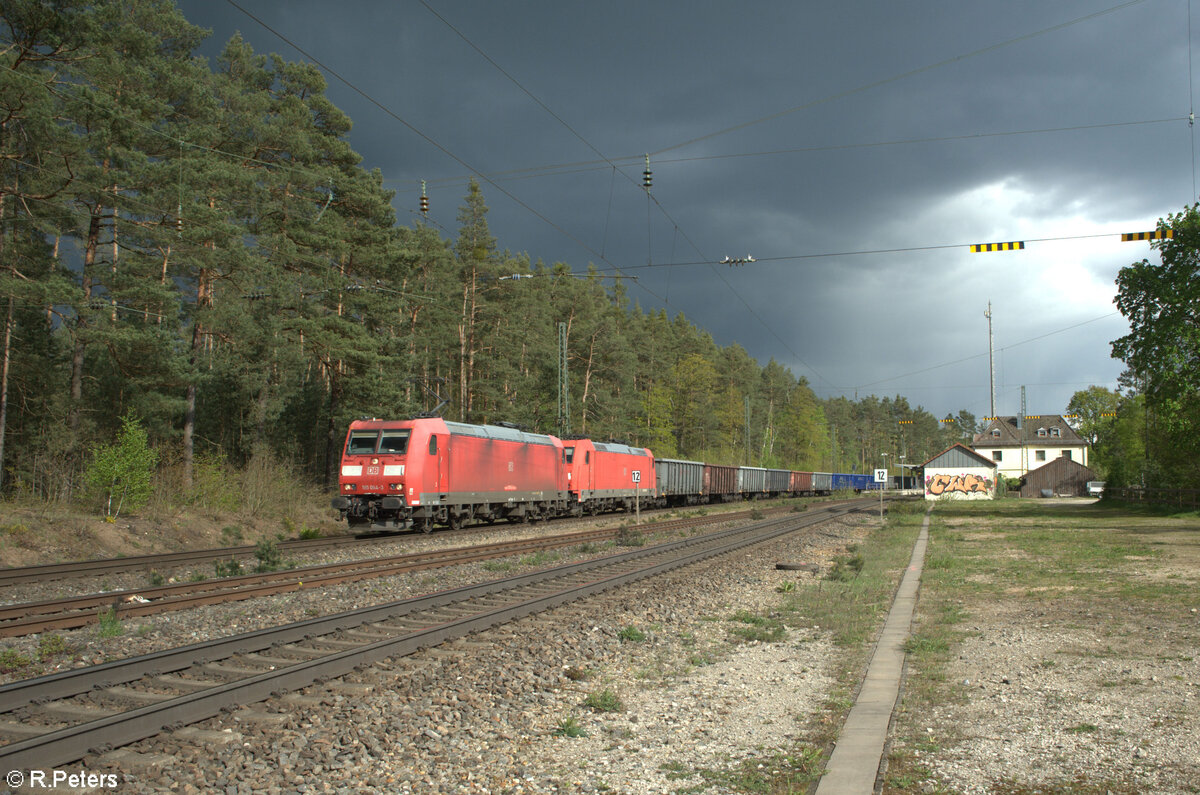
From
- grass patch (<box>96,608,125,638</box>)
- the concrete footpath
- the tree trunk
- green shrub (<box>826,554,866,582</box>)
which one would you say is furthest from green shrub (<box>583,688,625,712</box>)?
the tree trunk

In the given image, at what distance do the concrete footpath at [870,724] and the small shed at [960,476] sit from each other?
205 ft

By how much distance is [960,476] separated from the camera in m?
67.6

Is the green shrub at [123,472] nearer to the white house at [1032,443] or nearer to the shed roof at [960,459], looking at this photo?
the shed roof at [960,459]

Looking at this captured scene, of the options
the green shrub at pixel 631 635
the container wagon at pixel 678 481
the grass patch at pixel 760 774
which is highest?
the container wagon at pixel 678 481

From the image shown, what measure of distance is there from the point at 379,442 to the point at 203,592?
33.6ft

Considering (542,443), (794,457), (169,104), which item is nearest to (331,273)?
(169,104)

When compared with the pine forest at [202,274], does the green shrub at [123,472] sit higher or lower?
lower

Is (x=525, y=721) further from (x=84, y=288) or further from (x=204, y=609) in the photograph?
(x=84, y=288)

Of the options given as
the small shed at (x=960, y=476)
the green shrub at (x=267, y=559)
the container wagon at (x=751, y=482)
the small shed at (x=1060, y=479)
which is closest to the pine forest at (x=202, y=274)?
the green shrub at (x=267, y=559)

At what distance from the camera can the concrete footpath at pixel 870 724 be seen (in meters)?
4.98

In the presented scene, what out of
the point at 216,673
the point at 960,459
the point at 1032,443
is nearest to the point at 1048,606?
the point at 216,673

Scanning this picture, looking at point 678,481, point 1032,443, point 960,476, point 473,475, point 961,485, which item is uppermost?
point 1032,443

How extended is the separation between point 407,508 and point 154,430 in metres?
14.8

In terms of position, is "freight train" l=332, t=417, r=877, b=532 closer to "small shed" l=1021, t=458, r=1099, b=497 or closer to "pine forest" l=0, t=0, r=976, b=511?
"pine forest" l=0, t=0, r=976, b=511
